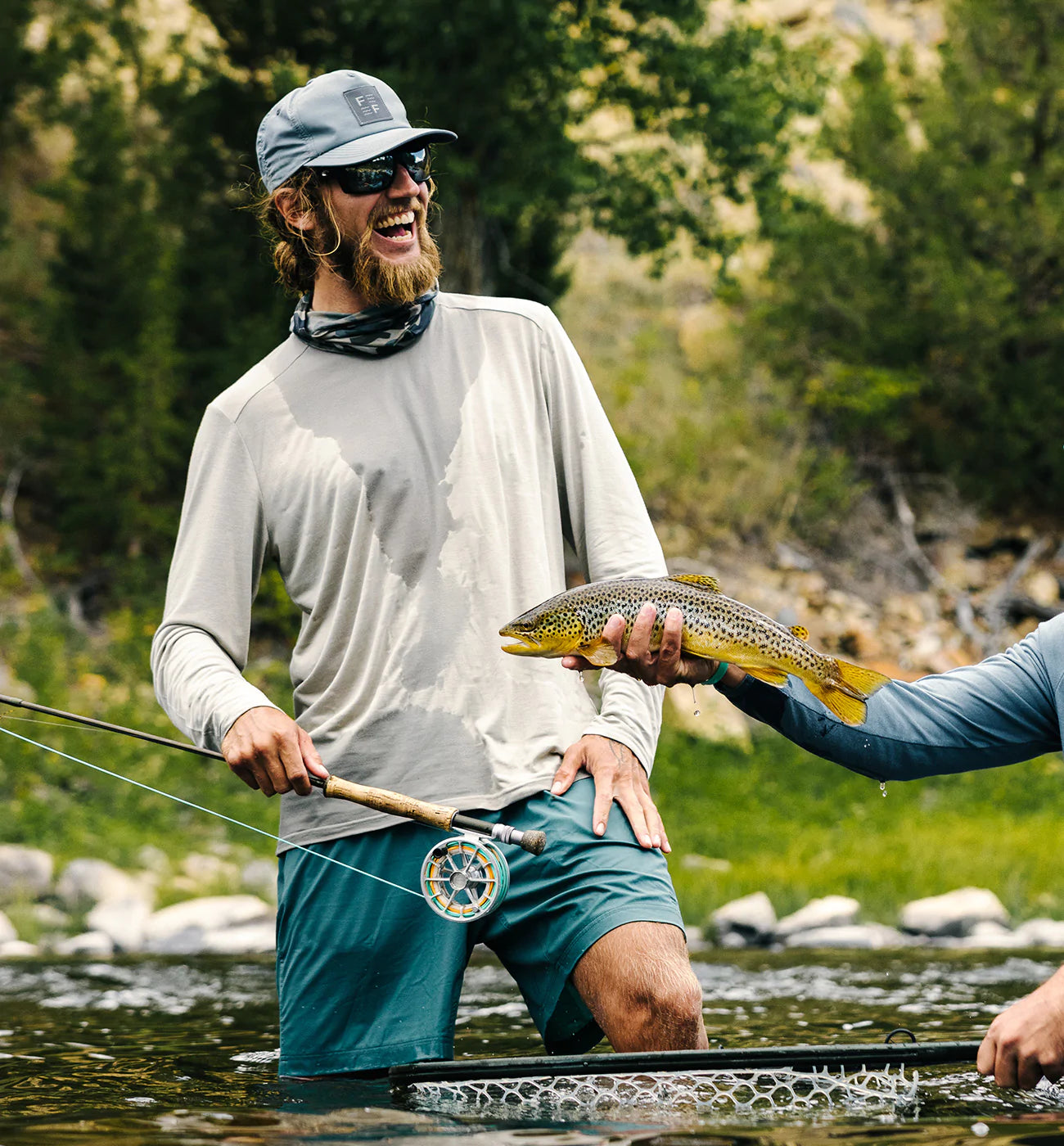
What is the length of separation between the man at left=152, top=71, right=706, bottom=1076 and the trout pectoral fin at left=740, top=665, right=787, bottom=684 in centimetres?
35

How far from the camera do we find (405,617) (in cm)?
326

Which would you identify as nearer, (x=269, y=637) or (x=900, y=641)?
(x=269, y=637)

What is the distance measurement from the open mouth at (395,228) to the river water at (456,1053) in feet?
5.93

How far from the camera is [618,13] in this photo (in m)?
18.0

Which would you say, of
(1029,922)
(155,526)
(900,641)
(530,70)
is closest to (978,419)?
(900,641)

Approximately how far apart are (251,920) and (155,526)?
27.9 feet

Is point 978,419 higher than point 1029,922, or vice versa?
point 978,419

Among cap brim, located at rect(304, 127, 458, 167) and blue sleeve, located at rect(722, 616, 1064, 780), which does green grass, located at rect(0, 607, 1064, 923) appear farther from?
cap brim, located at rect(304, 127, 458, 167)

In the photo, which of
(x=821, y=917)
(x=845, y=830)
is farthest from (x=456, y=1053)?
(x=845, y=830)

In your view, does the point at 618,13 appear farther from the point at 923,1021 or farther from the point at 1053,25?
the point at 923,1021

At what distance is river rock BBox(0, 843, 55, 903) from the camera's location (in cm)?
999

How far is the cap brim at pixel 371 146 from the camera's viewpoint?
11.1 ft

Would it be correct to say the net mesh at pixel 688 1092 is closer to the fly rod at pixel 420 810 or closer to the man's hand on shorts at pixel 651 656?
the fly rod at pixel 420 810

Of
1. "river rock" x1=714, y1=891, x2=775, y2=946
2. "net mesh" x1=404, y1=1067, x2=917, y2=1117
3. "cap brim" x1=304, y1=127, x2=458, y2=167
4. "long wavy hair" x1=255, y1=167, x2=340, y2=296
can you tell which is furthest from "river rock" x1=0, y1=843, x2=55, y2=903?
"cap brim" x1=304, y1=127, x2=458, y2=167
